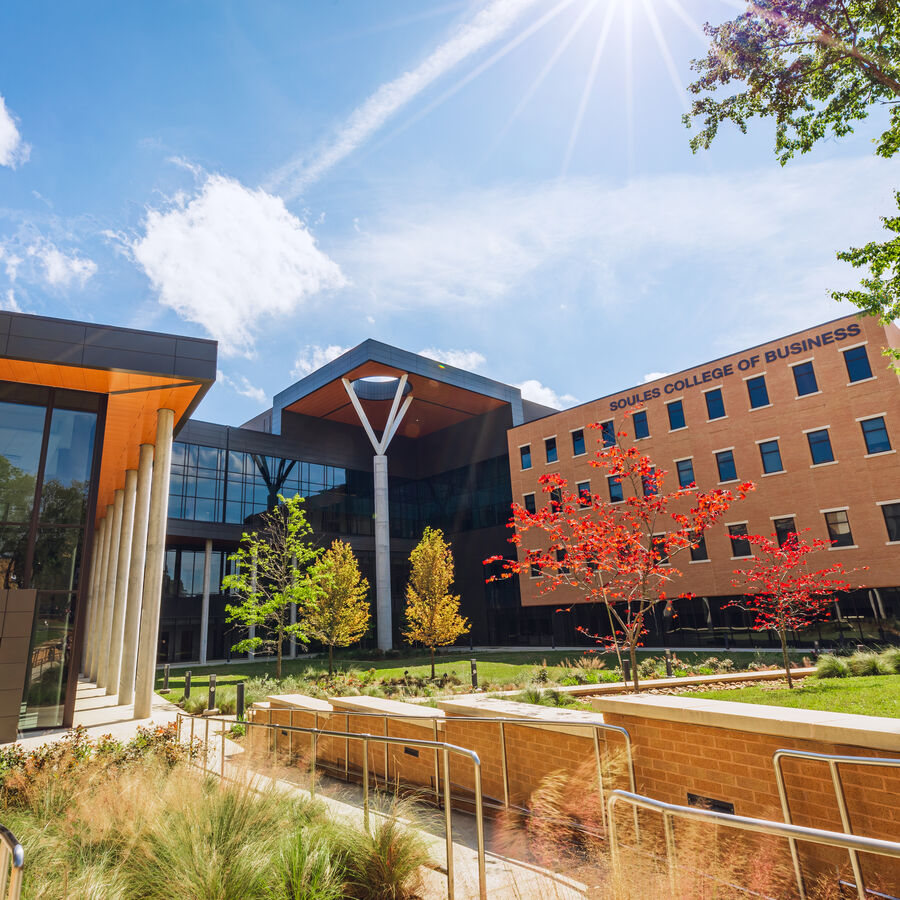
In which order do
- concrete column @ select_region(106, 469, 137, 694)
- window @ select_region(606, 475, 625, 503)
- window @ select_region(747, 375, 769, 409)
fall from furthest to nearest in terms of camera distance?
1. window @ select_region(606, 475, 625, 503)
2. window @ select_region(747, 375, 769, 409)
3. concrete column @ select_region(106, 469, 137, 694)

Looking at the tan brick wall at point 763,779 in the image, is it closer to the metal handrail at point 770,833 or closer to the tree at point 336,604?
the metal handrail at point 770,833

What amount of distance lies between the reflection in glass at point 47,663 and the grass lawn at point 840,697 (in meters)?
14.7

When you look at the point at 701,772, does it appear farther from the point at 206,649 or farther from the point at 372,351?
the point at 206,649

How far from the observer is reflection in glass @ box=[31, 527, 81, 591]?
15.2m

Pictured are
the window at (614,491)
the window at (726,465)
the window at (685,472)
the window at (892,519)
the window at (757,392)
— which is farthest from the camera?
the window at (614,491)

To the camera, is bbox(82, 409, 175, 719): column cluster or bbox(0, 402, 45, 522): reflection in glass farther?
bbox(82, 409, 175, 719): column cluster

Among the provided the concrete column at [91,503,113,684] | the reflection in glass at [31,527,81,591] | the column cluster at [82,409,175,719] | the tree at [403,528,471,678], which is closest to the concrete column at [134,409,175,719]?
the column cluster at [82,409,175,719]

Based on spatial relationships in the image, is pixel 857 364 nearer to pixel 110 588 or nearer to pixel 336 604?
pixel 336 604

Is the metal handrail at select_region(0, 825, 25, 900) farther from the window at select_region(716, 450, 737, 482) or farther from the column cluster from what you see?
the window at select_region(716, 450, 737, 482)

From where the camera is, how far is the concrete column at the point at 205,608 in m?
39.8

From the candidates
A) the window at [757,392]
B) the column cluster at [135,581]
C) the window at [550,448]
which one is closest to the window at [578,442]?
the window at [550,448]

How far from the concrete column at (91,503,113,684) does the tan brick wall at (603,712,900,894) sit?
28460 mm

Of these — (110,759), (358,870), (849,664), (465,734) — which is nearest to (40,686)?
(110,759)

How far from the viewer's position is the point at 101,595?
3012cm
